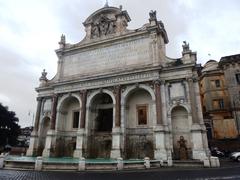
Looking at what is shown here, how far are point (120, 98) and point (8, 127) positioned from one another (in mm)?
30672

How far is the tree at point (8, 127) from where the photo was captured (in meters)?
42.2

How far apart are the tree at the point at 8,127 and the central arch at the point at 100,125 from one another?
2477 centimetres

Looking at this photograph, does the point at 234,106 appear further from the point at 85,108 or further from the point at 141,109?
the point at 85,108

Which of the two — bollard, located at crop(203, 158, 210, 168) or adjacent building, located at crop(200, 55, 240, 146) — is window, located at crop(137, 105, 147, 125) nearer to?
bollard, located at crop(203, 158, 210, 168)

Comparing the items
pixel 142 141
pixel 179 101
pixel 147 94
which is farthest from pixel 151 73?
pixel 142 141

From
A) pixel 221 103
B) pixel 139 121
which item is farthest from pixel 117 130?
pixel 221 103

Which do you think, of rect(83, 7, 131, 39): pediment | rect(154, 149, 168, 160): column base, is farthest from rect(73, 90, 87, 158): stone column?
rect(83, 7, 131, 39): pediment

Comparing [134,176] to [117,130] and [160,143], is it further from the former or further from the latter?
[117,130]

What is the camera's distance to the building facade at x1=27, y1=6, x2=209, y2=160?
23.0 metres

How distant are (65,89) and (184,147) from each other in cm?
1808

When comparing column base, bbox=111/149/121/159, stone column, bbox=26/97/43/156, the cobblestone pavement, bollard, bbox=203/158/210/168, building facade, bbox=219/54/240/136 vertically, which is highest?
building facade, bbox=219/54/240/136

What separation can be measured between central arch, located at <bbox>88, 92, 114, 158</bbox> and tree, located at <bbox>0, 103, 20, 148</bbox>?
2477 cm

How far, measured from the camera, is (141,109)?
26094 mm

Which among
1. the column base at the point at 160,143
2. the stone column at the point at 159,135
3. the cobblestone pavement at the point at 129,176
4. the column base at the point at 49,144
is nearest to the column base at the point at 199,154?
the column base at the point at 160,143
